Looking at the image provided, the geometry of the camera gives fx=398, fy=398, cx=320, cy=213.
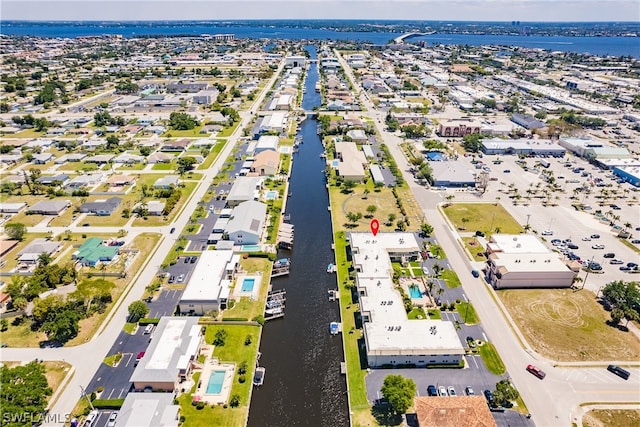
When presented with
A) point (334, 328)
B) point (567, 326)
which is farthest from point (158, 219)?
point (567, 326)

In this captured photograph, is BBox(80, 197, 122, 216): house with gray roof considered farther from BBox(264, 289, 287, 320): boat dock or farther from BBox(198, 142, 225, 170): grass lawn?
BBox(264, 289, 287, 320): boat dock

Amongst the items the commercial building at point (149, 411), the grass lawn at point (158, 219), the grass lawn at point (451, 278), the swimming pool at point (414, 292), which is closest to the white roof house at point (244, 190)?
the grass lawn at point (158, 219)

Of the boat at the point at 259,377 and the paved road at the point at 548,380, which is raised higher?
the paved road at the point at 548,380

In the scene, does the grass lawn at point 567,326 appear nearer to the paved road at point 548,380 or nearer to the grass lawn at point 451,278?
the paved road at point 548,380

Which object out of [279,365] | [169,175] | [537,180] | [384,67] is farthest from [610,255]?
[384,67]

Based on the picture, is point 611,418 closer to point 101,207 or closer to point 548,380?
point 548,380

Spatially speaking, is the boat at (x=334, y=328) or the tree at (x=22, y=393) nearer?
the tree at (x=22, y=393)
